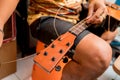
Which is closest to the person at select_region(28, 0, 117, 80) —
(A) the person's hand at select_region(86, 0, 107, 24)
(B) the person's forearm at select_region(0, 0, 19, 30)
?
(A) the person's hand at select_region(86, 0, 107, 24)

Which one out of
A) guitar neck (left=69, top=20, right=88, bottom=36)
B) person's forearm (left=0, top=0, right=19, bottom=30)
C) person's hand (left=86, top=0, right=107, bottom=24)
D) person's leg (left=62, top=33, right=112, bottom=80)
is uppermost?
person's forearm (left=0, top=0, right=19, bottom=30)

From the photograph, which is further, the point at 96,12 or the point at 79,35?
the point at 96,12

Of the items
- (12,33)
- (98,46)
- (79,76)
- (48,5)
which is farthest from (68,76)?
(12,33)

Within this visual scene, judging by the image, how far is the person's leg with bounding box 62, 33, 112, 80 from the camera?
74cm

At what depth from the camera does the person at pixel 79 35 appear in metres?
0.75

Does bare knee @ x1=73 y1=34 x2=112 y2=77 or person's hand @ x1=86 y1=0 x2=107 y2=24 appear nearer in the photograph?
bare knee @ x1=73 y1=34 x2=112 y2=77

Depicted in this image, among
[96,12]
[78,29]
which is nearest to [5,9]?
[78,29]

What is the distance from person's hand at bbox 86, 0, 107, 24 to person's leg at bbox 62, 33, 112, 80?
0.12m

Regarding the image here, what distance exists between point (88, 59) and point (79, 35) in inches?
4.3

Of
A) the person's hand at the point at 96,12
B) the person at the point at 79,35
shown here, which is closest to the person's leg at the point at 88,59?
the person at the point at 79,35

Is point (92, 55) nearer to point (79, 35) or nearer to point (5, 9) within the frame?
point (79, 35)

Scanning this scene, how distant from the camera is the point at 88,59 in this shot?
2.44 ft

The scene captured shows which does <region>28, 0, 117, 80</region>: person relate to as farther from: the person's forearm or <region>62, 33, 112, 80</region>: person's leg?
the person's forearm

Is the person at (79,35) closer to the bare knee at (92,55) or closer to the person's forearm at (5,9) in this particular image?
the bare knee at (92,55)
